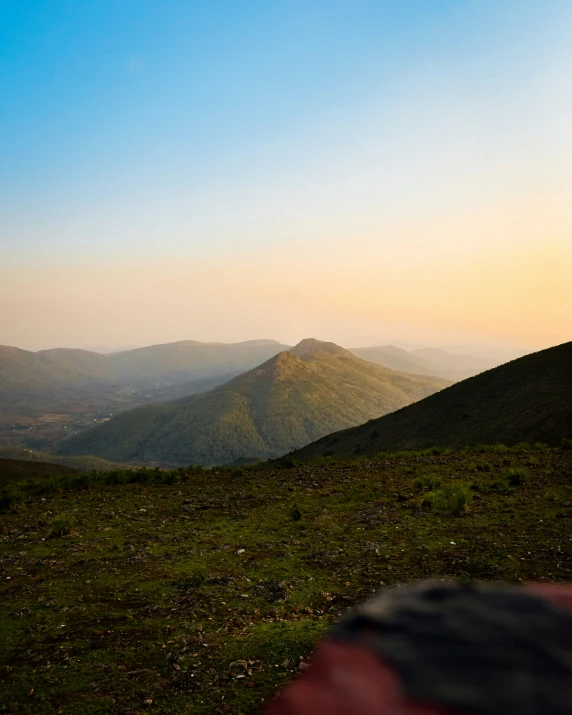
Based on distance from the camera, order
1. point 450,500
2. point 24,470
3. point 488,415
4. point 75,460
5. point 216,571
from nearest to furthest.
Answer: point 216,571
point 450,500
point 488,415
point 24,470
point 75,460

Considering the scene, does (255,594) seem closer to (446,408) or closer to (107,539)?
(107,539)

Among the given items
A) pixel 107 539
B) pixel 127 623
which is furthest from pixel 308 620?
pixel 107 539

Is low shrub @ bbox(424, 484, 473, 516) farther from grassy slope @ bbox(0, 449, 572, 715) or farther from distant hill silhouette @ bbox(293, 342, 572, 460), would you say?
distant hill silhouette @ bbox(293, 342, 572, 460)

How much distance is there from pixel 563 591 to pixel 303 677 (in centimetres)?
347

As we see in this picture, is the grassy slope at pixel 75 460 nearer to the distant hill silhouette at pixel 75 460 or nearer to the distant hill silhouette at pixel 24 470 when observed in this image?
the distant hill silhouette at pixel 75 460

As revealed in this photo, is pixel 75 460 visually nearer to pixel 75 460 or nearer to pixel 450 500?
pixel 75 460

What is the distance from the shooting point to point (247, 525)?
13.9m

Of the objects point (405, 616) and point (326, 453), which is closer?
point (405, 616)

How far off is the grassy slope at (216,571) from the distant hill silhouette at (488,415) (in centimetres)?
1412

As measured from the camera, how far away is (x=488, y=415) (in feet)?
124

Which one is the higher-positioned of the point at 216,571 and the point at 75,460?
the point at 216,571

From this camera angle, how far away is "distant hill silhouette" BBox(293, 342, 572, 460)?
105ft

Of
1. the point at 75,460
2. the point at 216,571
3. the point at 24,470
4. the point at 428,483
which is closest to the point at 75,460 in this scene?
the point at 75,460

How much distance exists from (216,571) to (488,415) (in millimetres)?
33926
